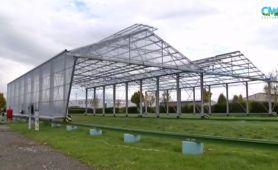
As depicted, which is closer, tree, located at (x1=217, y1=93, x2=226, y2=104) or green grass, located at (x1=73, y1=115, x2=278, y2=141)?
green grass, located at (x1=73, y1=115, x2=278, y2=141)

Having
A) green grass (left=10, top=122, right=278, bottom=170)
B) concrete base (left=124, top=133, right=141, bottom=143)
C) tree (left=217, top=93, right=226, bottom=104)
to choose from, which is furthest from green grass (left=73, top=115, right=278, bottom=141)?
tree (left=217, top=93, right=226, bottom=104)

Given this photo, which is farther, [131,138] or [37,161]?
[131,138]

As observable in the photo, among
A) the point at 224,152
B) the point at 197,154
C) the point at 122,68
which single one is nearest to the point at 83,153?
the point at 197,154

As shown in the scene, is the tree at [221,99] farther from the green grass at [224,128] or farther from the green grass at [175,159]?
the green grass at [175,159]

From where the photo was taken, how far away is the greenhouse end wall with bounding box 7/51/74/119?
3056 cm

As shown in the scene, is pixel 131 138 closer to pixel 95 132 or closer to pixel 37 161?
pixel 95 132

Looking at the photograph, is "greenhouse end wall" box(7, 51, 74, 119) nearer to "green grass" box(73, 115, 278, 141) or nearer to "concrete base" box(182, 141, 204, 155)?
"green grass" box(73, 115, 278, 141)

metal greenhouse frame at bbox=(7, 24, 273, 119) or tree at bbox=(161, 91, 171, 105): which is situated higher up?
metal greenhouse frame at bbox=(7, 24, 273, 119)

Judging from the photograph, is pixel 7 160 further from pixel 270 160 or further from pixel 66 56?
pixel 66 56

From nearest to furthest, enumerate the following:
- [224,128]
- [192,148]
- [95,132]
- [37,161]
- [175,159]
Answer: [175,159] → [37,161] → [192,148] → [95,132] → [224,128]

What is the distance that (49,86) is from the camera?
36.2 metres

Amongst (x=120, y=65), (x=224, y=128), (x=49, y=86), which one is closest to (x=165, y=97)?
(x=120, y=65)

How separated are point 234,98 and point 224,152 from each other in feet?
182

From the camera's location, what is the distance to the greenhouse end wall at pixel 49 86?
3056 cm
